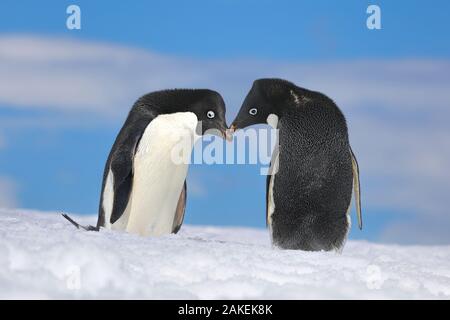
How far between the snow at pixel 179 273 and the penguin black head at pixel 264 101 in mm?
1538

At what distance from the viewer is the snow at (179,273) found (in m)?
2.99

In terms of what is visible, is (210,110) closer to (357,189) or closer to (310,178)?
(310,178)

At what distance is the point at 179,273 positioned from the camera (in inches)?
129

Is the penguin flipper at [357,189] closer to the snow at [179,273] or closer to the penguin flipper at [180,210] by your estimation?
the snow at [179,273]

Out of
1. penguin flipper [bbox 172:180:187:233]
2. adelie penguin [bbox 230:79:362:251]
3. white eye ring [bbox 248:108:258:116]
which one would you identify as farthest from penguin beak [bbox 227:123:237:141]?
penguin flipper [bbox 172:180:187:233]

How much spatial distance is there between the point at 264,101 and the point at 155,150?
0.89 metres

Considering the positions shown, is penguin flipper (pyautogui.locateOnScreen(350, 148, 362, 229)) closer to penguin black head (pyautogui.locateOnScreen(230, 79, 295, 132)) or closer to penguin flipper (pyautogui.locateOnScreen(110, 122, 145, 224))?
penguin black head (pyautogui.locateOnScreen(230, 79, 295, 132))

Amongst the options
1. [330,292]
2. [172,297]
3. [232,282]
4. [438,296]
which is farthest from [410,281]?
[172,297]

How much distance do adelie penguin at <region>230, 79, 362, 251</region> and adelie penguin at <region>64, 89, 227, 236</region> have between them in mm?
719

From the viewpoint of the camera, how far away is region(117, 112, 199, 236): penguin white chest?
5.54m

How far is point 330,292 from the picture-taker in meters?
3.14

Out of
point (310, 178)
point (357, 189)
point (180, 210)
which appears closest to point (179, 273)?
point (310, 178)
